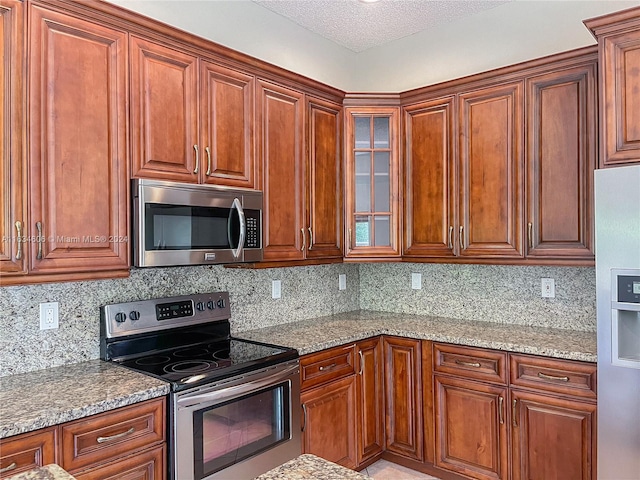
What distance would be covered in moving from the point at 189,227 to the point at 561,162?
201 cm

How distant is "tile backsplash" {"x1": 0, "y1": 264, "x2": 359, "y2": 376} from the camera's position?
2014mm

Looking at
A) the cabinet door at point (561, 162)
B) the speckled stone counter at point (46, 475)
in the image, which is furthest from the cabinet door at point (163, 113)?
the cabinet door at point (561, 162)

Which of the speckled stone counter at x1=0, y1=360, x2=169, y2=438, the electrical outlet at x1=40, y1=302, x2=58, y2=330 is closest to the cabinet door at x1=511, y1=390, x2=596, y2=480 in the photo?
the speckled stone counter at x1=0, y1=360, x2=169, y2=438

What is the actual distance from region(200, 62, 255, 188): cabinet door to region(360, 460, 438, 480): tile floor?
1.92 metres

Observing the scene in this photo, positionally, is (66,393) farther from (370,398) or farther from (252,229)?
(370,398)

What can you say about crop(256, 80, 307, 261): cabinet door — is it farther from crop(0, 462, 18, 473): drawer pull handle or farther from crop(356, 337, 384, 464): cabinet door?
crop(0, 462, 18, 473): drawer pull handle

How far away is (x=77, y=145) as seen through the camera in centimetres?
191

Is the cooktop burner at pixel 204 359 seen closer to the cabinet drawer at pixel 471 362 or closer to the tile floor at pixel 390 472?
the cabinet drawer at pixel 471 362

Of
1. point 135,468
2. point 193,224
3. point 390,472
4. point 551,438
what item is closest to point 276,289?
point 193,224

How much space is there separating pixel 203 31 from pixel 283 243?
1.35 metres

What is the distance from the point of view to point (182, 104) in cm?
227

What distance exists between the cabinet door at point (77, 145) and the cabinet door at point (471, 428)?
194cm

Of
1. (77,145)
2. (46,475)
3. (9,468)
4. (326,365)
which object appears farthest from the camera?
(326,365)

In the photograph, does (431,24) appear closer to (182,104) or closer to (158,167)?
(182,104)
